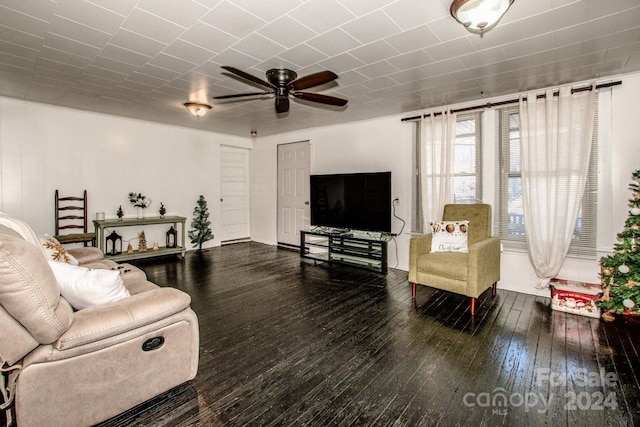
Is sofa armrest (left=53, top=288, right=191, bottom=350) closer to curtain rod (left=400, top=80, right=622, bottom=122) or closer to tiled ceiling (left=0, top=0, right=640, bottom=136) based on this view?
tiled ceiling (left=0, top=0, right=640, bottom=136)

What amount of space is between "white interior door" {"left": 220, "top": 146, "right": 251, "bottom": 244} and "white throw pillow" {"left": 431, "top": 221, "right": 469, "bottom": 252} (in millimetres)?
4656

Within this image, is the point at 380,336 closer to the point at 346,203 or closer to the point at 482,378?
the point at 482,378

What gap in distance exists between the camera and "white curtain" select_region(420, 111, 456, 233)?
4.04 m

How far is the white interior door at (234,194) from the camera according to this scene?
6.73m

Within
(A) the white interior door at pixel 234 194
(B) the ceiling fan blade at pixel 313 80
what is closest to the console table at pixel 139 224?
(A) the white interior door at pixel 234 194

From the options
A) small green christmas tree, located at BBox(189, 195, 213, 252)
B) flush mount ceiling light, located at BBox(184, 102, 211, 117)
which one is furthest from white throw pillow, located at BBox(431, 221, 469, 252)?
small green christmas tree, located at BBox(189, 195, 213, 252)

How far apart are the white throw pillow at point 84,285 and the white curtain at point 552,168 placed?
157 inches

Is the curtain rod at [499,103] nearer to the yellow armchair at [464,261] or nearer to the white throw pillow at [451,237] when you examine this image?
the yellow armchair at [464,261]

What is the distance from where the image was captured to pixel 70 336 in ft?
4.59

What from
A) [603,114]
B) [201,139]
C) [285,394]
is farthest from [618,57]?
[201,139]

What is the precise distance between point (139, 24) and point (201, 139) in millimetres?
4061

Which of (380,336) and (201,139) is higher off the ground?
(201,139)

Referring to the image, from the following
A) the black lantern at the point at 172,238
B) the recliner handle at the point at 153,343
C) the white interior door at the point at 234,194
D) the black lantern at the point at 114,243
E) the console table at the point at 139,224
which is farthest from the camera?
the white interior door at the point at 234,194

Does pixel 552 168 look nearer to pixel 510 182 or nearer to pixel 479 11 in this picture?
pixel 510 182
